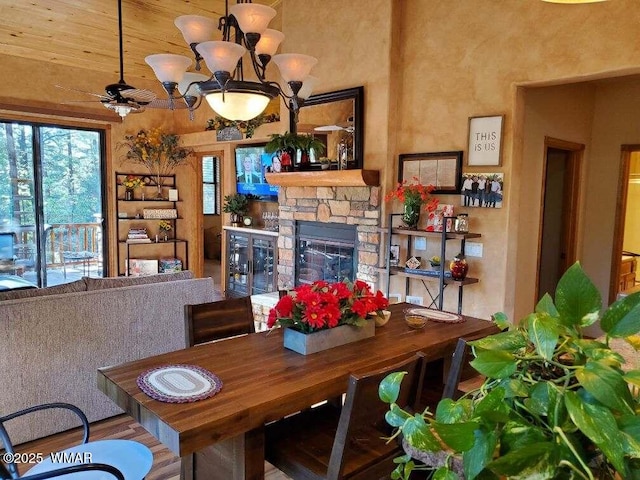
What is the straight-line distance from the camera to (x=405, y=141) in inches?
181

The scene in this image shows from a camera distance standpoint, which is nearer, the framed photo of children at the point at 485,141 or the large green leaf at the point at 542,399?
the large green leaf at the point at 542,399

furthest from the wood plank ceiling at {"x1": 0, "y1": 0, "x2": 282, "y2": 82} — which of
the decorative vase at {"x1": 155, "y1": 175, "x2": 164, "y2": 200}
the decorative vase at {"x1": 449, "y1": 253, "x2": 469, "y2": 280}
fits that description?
the decorative vase at {"x1": 449, "y1": 253, "x2": 469, "y2": 280}

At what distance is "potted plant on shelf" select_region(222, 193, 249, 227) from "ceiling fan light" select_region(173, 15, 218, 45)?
421 cm

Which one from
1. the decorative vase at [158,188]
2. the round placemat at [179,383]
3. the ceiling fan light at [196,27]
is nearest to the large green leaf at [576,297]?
the round placemat at [179,383]

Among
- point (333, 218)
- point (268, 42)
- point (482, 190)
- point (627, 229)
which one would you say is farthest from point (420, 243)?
point (627, 229)

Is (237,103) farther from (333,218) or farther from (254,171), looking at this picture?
(254,171)

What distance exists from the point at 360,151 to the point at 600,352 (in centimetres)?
427

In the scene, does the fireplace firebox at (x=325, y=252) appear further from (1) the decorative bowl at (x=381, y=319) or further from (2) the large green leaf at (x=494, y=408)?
(2) the large green leaf at (x=494, y=408)

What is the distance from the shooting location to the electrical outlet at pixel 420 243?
177 inches

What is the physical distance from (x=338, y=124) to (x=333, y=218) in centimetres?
99

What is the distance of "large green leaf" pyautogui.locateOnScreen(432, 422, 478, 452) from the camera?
60 centimetres

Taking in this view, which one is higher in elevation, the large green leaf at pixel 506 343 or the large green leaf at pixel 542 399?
the large green leaf at pixel 506 343

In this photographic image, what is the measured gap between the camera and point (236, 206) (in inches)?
272

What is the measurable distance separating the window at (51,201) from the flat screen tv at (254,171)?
2158 millimetres
